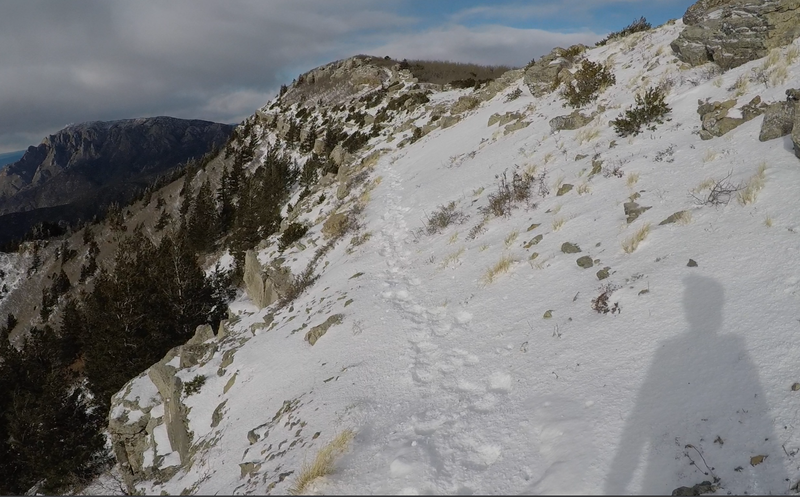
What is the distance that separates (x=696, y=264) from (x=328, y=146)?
122ft

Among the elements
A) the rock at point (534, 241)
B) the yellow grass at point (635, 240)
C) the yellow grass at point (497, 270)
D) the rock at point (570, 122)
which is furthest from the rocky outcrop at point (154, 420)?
the rock at point (570, 122)

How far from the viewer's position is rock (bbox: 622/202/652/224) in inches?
263

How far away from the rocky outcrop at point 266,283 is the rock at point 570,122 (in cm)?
1093

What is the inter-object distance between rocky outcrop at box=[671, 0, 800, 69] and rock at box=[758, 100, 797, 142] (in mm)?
5734

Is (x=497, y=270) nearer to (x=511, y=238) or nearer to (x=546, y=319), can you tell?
(x=511, y=238)

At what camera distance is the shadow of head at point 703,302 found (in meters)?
4.14

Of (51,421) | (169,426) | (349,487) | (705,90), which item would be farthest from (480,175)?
(51,421)

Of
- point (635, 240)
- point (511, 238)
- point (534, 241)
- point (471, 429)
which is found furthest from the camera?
point (511, 238)

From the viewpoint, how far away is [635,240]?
5.97 metres

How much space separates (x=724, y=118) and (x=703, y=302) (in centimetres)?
569

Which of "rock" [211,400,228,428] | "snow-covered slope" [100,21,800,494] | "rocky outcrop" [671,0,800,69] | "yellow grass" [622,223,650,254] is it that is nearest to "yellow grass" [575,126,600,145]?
"snow-covered slope" [100,21,800,494]

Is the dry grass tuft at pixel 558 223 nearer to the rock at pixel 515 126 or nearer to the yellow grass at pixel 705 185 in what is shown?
the yellow grass at pixel 705 185

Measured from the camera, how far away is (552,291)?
19.7ft

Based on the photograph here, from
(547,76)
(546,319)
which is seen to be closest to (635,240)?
(546,319)
